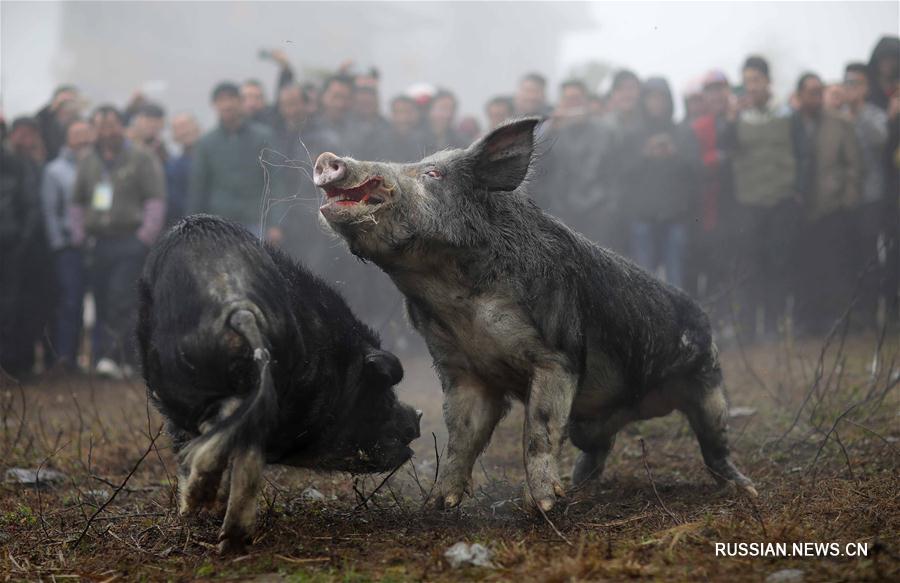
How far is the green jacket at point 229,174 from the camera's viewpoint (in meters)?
9.53

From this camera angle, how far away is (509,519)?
4.69m

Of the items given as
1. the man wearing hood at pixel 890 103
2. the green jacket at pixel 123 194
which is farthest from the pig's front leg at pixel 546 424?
the man wearing hood at pixel 890 103

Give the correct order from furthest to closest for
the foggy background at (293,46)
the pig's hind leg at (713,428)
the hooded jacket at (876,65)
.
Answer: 1. the foggy background at (293,46)
2. the hooded jacket at (876,65)
3. the pig's hind leg at (713,428)

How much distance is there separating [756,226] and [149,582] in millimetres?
7934

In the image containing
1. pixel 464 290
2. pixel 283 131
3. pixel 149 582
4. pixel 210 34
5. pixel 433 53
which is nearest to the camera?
pixel 149 582

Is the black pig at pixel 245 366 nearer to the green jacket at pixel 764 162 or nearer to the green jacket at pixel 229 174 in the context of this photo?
the green jacket at pixel 229 174

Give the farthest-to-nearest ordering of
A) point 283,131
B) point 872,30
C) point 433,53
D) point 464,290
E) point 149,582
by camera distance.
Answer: point 433,53 < point 872,30 < point 283,131 < point 464,290 < point 149,582

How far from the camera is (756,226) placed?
34.1 feet

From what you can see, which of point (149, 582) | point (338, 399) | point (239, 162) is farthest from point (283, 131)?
point (149, 582)

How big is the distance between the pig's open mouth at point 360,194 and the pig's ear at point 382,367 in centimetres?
75

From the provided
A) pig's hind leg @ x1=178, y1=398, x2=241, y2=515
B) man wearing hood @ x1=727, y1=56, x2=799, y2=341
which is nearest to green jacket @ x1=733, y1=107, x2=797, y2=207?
man wearing hood @ x1=727, y1=56, x2=799, y2=341

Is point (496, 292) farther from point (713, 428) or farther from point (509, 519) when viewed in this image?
point (713, 428)

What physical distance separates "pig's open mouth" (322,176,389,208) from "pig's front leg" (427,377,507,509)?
101 cm

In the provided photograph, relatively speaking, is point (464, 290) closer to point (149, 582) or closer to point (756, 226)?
point (149, 582)
